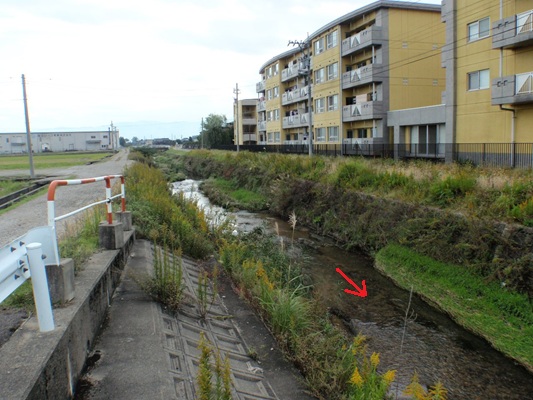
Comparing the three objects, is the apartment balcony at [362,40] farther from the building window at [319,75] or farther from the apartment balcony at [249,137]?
the apartment balcony at [249,137]

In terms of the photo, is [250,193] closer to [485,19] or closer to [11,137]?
[485,19]

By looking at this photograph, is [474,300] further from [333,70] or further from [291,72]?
[291,72]

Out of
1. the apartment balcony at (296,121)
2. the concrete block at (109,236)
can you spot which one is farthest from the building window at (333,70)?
the concrete block at (109,236)

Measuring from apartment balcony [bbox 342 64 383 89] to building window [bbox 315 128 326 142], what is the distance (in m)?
5.87

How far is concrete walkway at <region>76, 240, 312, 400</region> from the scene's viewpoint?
171 inches

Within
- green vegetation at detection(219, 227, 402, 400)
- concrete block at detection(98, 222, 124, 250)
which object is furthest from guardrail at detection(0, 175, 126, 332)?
green vegetation at detection(219, 227, 402, 400)

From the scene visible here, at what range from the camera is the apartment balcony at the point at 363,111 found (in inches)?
1375

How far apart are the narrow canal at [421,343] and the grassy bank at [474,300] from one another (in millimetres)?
238

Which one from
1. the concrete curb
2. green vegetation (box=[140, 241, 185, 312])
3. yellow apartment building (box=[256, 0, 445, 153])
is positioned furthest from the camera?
yellow apartment building (box=[256, 0, 445, 153])

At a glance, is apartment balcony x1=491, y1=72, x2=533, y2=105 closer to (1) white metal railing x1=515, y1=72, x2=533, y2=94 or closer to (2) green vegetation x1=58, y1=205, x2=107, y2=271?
(1) white metal railing x1=515, y1=72, x2=533, y2=94

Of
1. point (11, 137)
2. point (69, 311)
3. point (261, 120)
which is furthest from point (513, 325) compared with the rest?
point (11, 137)

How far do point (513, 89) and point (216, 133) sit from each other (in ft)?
249

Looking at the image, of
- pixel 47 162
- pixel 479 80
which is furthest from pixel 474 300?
pixel 47 162

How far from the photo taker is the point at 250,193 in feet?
93.8
